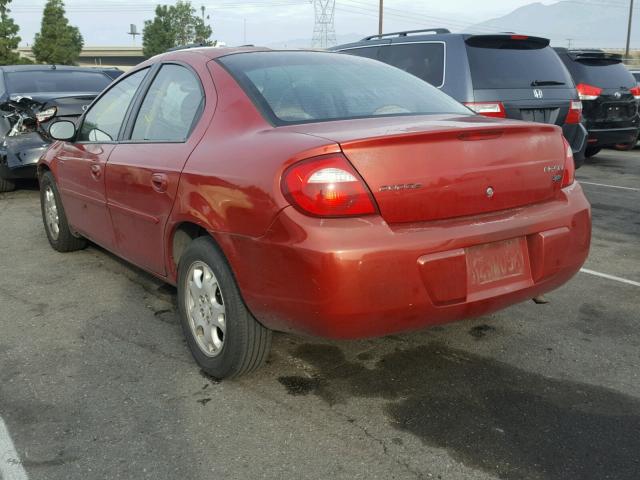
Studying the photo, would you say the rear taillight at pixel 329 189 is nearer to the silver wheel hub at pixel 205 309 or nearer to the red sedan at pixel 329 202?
the red sedan at pixel 329 202

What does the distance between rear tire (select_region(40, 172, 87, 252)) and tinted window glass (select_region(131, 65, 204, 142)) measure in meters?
1.73

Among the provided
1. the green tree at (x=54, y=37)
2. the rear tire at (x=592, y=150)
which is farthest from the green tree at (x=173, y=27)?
the rear tire at (x=592, y=150)

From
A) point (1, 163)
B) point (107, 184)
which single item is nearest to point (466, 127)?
point (107, 184)

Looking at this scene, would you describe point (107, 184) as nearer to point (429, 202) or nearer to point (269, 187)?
point (269, 187)

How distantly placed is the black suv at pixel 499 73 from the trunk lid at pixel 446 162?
3703mm

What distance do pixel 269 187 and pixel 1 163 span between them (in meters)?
6.59

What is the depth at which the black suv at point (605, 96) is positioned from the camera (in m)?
11.0

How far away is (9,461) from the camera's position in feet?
8.41

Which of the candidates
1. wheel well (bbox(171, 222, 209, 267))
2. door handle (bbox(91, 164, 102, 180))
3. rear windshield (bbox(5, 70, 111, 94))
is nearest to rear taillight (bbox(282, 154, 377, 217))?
wheel well (bbox(171, 222, 209, 267))

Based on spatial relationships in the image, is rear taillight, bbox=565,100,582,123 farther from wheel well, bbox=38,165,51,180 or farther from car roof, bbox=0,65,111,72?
car roof, bbox=0,65,111,72

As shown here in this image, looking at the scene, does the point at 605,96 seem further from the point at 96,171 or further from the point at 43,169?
the point at 96,171

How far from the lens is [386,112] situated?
3.29 metres

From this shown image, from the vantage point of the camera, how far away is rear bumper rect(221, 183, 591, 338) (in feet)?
8.30

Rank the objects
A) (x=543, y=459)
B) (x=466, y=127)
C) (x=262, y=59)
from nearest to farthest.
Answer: (x=543, y=459) → (x=466, y=127) → (x=262, y=59)
